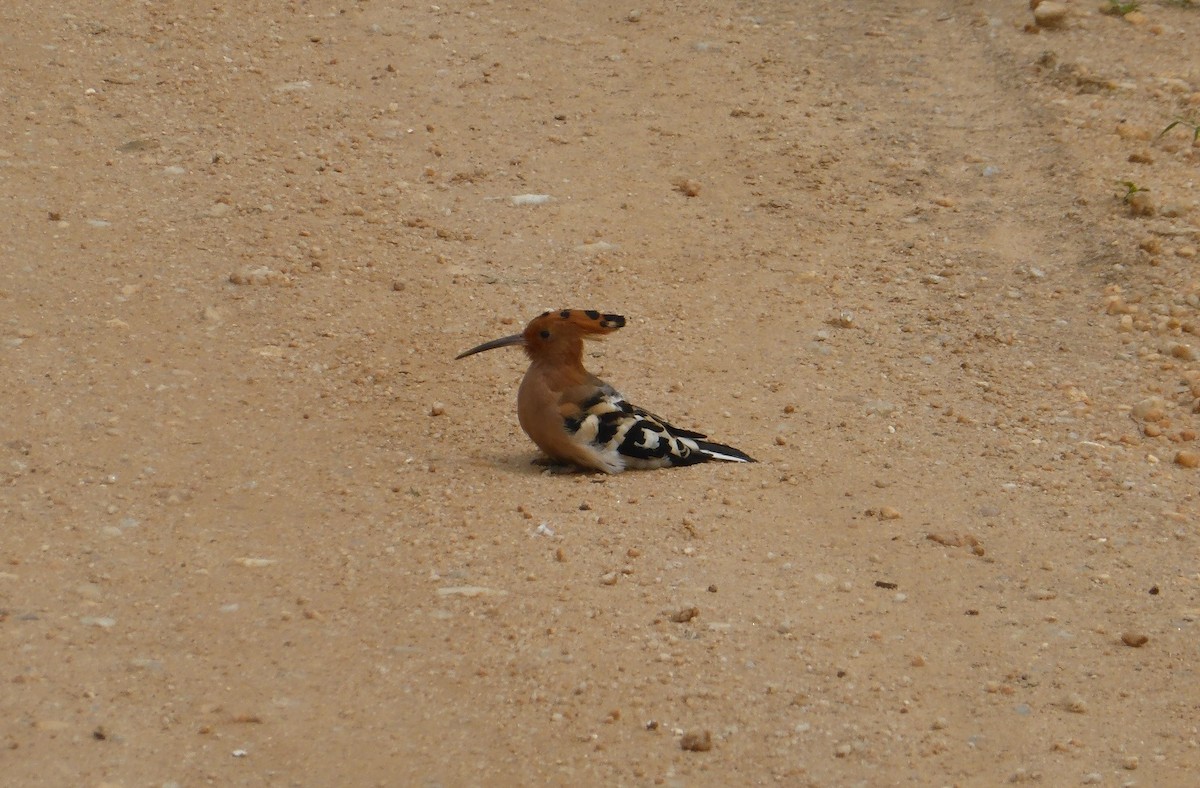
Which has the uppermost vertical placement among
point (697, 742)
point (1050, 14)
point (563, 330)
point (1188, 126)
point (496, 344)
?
point (1050, 14)

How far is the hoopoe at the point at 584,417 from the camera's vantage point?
6.30 metres

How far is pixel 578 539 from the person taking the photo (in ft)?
18.5

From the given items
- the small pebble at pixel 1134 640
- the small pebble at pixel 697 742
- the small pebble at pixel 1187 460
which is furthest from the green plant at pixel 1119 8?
the small pebble at pixel 697 742

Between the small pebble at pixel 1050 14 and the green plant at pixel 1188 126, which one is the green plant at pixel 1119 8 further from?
the green plant at pixel 1188 126

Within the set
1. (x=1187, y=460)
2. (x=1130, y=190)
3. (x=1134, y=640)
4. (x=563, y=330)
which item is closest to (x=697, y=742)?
(x=1134, y=640)

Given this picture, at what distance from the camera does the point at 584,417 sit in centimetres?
627

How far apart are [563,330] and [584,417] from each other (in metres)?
0.42

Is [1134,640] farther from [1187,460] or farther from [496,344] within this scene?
[496,344]

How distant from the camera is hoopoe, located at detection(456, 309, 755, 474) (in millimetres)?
6297

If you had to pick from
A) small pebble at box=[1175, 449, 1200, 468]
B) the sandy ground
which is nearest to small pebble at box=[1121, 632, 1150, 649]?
the sandy ground

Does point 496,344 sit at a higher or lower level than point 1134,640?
higher

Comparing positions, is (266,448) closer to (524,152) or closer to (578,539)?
(578,539)

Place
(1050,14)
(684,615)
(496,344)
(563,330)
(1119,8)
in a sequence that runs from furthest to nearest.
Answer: (1119,8) < (1050,14) < (496,344) < (563,330) < (684,615)

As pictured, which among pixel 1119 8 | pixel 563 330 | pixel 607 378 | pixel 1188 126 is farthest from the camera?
pixel 1119 8
